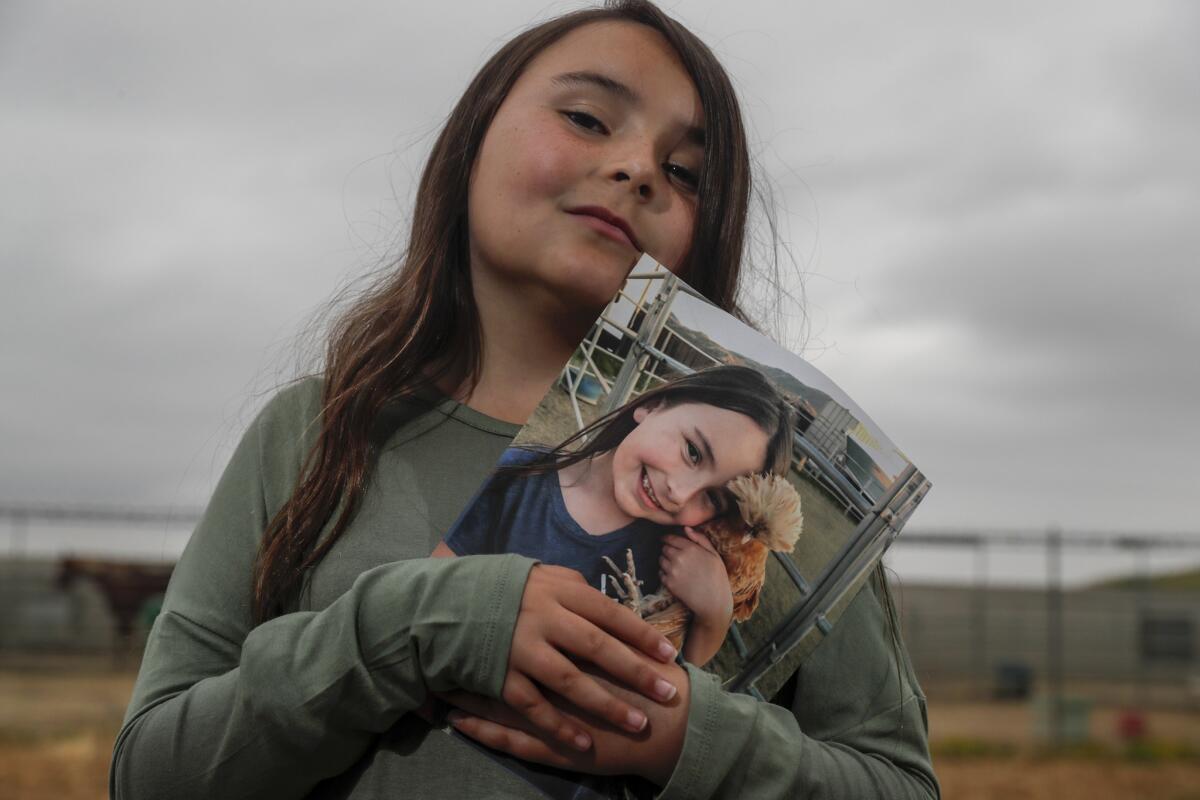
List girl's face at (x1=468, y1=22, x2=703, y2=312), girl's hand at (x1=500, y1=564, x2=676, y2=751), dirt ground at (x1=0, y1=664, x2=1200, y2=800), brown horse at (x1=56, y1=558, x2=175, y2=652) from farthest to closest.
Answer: brown horse at (x1=56, y1=558, x2=175, y2=652) → dirt ground at (x1=0, y1=664, x2=1200, y2=800) → girl's face at (x1=468, y1=22, x2=703, y2=312) → girl's hand at (x1=500, y1=564, x2=676, y2=751)

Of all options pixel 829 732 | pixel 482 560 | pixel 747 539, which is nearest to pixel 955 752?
pixel 829 732

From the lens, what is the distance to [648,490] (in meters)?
0.88

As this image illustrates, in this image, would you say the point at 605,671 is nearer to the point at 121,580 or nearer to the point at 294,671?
the point at 294,671

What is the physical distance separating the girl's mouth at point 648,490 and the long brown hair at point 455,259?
25 centimetres

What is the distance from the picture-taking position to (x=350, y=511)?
96 cm

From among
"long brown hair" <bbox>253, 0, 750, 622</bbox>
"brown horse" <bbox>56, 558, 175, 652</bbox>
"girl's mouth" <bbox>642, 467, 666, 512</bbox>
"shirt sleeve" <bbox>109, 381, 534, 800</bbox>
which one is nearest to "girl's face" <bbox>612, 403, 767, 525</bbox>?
"girl's mouth" <bbox>642, 467, 666, 512</bbox>

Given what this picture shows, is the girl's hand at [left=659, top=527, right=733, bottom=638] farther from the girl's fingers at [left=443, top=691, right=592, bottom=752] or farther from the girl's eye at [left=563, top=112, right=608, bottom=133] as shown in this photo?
the girl's eye at [left=563, top=112, right=608, bottom=133]

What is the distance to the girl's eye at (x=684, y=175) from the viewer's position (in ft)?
3.45

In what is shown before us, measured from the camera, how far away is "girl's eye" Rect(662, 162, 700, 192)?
1.05m

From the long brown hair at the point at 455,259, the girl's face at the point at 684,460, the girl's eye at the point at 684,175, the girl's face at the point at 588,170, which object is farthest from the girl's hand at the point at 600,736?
the girl's eye at the point at 684,175

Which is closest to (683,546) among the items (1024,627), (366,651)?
(366,651)

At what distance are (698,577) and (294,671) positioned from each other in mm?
296

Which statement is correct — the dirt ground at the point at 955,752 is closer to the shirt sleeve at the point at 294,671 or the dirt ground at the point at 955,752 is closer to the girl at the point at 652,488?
the shirt sleeve at the point at 294,671

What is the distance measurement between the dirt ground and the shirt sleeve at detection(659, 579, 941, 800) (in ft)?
17.9
